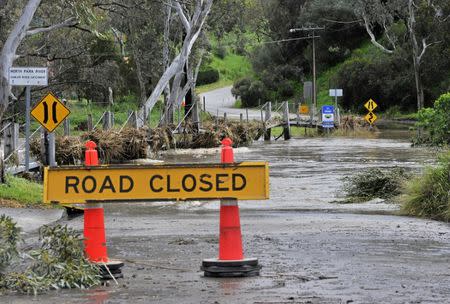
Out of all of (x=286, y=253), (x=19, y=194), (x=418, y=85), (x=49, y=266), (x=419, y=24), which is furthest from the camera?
(x=419, y=24)

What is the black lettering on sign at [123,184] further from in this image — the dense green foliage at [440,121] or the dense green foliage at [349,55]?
the dense green foliage at [349,55]

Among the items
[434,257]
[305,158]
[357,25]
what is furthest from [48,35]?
[357,25]

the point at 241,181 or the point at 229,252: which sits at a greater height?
the point at 241,181

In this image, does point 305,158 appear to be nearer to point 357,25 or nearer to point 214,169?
point 214,169

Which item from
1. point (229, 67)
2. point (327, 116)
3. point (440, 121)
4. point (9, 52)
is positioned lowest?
point (440, 121)

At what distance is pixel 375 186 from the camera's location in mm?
19531

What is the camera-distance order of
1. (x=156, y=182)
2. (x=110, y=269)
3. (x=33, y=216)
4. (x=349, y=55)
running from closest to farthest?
(x=110, y=269), (x=156, y=182), (x=33, y=216), (x=349, y=55)

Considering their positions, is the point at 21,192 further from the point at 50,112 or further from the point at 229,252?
the point at 229,252

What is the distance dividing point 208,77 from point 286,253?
10213cm

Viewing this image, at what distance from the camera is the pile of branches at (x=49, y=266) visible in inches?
331

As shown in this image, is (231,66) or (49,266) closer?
(49,266)

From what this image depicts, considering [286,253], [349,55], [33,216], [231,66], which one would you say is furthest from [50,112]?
[231,66]

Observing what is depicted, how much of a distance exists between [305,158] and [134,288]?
27310 mm

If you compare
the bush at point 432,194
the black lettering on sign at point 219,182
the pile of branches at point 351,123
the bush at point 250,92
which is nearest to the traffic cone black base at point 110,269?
the black lettering on sign at point 219,182
